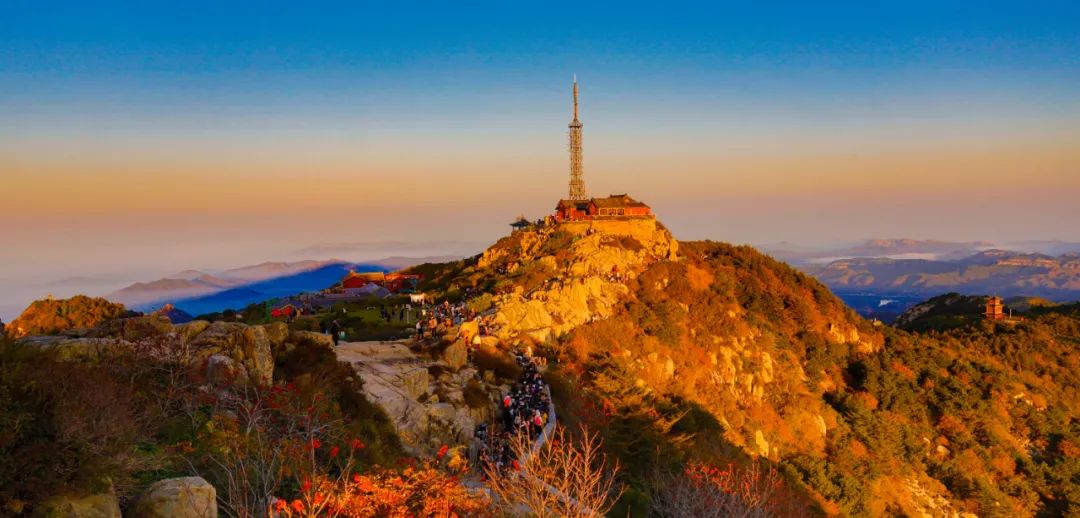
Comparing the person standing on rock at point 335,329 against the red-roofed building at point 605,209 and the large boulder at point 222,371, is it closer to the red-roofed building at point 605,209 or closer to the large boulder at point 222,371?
the large boulder at point 222,371

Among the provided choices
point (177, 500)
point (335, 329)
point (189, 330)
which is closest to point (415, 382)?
point (189, 330)

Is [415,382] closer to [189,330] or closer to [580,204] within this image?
[189,330]

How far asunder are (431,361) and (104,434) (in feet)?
52.5

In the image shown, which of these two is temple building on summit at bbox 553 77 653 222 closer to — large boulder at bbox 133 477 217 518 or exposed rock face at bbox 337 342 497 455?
exposed rock face at bbox 337 342 497 455

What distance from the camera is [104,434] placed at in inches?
371

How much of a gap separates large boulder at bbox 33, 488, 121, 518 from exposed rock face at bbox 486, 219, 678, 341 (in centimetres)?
2532

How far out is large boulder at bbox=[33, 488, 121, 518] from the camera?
26.1 ft

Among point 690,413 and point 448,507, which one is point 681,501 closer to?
point 448,507

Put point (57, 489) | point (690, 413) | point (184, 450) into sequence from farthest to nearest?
1. point (690, 413)
2. point (184, 450)
3. point (57, 489)

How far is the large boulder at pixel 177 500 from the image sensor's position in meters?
8.72

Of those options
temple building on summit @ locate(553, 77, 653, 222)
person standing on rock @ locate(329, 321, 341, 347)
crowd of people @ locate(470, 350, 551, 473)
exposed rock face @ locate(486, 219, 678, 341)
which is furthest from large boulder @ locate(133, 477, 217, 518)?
temple building on summit @ locate(553, 77, 653, 222)

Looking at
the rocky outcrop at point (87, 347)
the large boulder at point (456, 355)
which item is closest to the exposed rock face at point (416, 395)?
the large boulder at point (456, 355)

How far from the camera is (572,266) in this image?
47.4 meters

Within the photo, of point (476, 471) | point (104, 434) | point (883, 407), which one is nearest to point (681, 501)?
point (476, 471)
